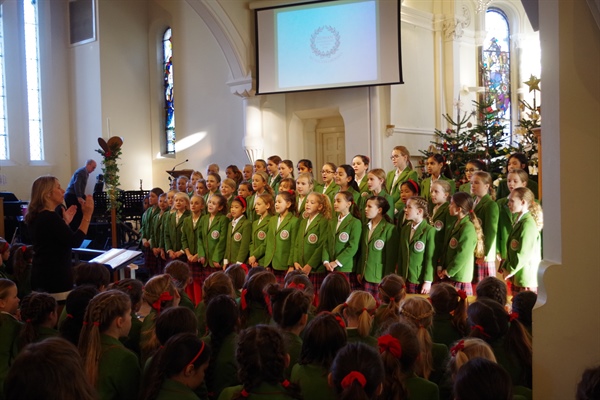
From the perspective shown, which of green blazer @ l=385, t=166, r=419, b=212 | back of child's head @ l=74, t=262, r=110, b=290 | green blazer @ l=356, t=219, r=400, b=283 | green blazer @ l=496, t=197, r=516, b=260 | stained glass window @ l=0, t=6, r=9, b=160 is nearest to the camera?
back of child's head @ l=74, t=262, r=110, b=290

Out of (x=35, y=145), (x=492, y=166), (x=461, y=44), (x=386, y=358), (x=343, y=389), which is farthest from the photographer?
(x=35, y=145)

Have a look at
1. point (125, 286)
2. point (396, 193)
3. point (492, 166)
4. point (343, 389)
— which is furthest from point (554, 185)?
point (492, 166)

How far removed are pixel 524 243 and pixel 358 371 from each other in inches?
116

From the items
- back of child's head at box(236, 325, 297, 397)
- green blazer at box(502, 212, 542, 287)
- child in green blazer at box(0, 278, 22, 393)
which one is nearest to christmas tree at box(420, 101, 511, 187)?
green blazer at box(502, 212, 542, 287)

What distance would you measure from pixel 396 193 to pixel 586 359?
13.6ft

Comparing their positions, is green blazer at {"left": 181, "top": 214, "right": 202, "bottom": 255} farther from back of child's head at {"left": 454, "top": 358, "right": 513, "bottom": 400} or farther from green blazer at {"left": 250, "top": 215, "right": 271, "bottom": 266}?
back of child's head at {"left": 454, "top": 358, "right": 513, "bottom": 400}

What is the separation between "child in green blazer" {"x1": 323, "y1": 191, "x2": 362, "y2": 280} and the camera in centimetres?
513

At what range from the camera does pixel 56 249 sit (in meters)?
3.73

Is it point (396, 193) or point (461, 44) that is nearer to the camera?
point (396, 193)

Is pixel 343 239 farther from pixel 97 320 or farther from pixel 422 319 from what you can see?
pixel 97 320

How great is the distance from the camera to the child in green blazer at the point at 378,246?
4.99 meters

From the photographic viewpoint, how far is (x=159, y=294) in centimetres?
323

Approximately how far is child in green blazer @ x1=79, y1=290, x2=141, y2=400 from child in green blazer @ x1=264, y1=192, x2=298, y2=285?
2.85 meters

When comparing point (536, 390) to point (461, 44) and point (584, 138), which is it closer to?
point (584, 138)
